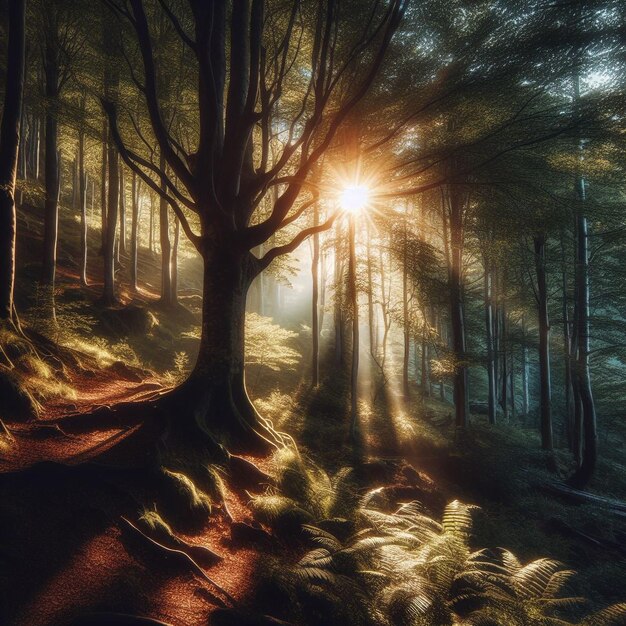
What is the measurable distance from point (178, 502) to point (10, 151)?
782cm

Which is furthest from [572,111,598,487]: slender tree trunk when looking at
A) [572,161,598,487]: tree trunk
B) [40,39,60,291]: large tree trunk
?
[40,39,60,291]: large tree trunk

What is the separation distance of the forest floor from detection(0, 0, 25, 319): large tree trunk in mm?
1433

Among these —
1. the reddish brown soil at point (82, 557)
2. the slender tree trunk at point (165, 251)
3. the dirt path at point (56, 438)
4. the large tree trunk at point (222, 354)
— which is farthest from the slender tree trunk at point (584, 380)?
the slender tree trunk at point (165, 251)

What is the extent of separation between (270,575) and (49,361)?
6.40m

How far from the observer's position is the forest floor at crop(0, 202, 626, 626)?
2.62 metres

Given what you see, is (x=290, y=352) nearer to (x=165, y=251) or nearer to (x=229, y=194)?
(x=229, y=194)

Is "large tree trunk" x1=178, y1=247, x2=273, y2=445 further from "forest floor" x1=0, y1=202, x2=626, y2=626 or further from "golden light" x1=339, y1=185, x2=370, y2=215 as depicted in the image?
"golden light" x1=339, y1=185, x2=370, y2=215

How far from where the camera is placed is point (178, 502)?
3.86 metres

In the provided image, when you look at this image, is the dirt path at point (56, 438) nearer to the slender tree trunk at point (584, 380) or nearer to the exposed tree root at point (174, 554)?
the exposed tree root at point (174, 554)

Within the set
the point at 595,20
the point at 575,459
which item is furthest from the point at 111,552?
the point at 575,459

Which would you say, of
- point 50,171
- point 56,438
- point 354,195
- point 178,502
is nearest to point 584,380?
point 354,195

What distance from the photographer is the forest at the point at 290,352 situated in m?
3.07

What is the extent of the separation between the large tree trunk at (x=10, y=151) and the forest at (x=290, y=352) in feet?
0.16

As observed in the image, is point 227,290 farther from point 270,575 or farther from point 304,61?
point 304,61
